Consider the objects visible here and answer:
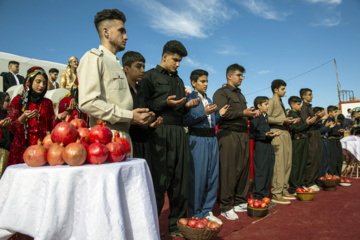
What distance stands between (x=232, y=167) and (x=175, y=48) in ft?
6.34

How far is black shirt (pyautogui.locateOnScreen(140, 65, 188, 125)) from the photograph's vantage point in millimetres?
3109

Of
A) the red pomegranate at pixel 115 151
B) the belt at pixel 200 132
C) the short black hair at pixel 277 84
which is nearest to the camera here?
the red pomegranate at pixel 115 151

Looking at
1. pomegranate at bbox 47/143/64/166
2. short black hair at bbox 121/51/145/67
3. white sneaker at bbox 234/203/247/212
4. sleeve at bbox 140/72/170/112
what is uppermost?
short black hair at bbox 121/51/145/67

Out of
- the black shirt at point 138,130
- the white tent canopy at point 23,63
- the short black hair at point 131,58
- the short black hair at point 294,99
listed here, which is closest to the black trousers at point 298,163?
the short black hair at point 294,99

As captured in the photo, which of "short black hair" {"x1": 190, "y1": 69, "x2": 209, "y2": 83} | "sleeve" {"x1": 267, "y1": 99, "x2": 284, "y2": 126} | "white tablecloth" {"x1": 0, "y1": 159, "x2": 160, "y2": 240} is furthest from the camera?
"sleeve" {"x1": 267, "y1": 99, "x2": 284, "y2": 126}

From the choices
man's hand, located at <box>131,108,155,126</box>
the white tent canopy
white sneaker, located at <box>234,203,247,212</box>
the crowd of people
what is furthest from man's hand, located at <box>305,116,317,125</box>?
the white tent canopy

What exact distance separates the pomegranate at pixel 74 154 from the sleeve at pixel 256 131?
3582 millimetres

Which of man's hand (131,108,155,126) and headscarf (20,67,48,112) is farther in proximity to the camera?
headscarf (20,67,48,112)

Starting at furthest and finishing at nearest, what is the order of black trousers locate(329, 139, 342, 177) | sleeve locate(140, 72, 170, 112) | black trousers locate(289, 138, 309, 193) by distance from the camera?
Answer: black trousers locate(329, 139, 342, 177) < black trousers locate(289, 138, 309, 193) < sleeve locate(140, 72, 170, 112)

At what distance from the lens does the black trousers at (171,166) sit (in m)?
2.96

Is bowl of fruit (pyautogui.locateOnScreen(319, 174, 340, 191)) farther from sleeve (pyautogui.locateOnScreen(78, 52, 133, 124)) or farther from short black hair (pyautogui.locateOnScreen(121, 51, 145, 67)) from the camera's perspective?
sleeve (pyautogui.locateOnScreen(78, 52, 133, 124))

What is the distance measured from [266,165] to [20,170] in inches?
153

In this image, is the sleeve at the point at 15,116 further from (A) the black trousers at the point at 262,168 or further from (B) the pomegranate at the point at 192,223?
(A) the black trousers at the point at 262,168

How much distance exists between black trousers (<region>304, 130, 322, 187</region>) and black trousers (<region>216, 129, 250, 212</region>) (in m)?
2.38
